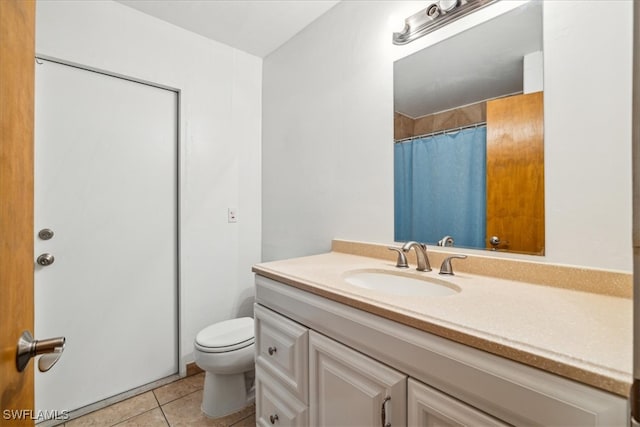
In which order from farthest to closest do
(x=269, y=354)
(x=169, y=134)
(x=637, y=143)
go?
(x=169, y=134), (x=269, y=354), (x=637, y=143)

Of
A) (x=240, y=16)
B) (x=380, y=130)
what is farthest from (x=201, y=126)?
(x=380, y=130)

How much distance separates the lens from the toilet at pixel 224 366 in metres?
1.50

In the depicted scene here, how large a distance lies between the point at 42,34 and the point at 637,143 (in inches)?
88.1

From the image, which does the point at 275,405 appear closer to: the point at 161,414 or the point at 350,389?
the point at 350,389

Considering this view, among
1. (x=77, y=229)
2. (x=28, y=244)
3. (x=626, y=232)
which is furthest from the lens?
(x=77, y=229)

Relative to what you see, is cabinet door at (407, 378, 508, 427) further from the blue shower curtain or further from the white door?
the white door

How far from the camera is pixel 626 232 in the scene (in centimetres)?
86

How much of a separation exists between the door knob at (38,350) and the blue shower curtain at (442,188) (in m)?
1.27

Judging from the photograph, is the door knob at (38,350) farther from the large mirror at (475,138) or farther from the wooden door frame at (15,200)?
the large mirror at (475,138)

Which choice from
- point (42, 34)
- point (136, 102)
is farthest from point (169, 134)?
point (42, 34)

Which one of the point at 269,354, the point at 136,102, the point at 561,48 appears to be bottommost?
the point at 269,354

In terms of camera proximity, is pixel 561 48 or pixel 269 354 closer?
pixel 561 48

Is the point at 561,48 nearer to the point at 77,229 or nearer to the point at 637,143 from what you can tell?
the point at 637,143

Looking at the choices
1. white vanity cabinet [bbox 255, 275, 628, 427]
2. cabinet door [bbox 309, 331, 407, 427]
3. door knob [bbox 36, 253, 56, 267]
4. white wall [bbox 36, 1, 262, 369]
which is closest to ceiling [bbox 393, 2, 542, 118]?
white vanity cabinet [bbox 255, 275, 628, 427]
